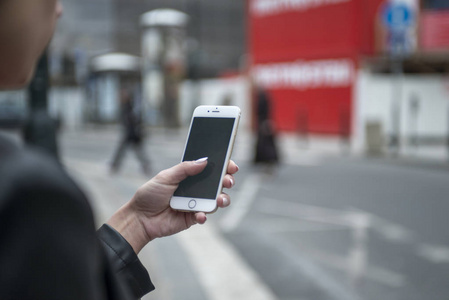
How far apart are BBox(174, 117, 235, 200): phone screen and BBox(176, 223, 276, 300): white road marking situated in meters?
3.11

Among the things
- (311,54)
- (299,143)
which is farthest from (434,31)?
(299,143)

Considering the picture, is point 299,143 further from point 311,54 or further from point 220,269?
point 220,269

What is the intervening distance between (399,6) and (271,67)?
11.7 meters

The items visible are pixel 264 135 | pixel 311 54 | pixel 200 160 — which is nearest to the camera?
pixel 200 160

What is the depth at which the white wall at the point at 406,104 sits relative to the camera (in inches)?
795

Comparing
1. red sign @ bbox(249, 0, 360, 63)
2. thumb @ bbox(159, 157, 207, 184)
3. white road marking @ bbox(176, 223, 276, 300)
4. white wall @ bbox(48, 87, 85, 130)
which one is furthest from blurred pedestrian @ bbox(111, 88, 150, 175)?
white wall @ bbox(48, 87, 85, 130)

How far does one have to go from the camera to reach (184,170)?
4.50 ft

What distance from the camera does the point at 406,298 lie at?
4.91 metres

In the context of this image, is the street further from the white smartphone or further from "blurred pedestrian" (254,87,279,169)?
the white smartphone

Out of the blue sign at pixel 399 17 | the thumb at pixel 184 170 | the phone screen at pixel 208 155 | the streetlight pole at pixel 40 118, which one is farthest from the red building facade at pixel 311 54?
the thumb at pixel 184 170

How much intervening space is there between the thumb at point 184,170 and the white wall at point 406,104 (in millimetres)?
18499

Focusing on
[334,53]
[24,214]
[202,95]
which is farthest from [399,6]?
[202,95]

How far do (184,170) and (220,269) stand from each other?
3.94m

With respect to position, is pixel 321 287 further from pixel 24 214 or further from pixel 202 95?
pixel 202 95
